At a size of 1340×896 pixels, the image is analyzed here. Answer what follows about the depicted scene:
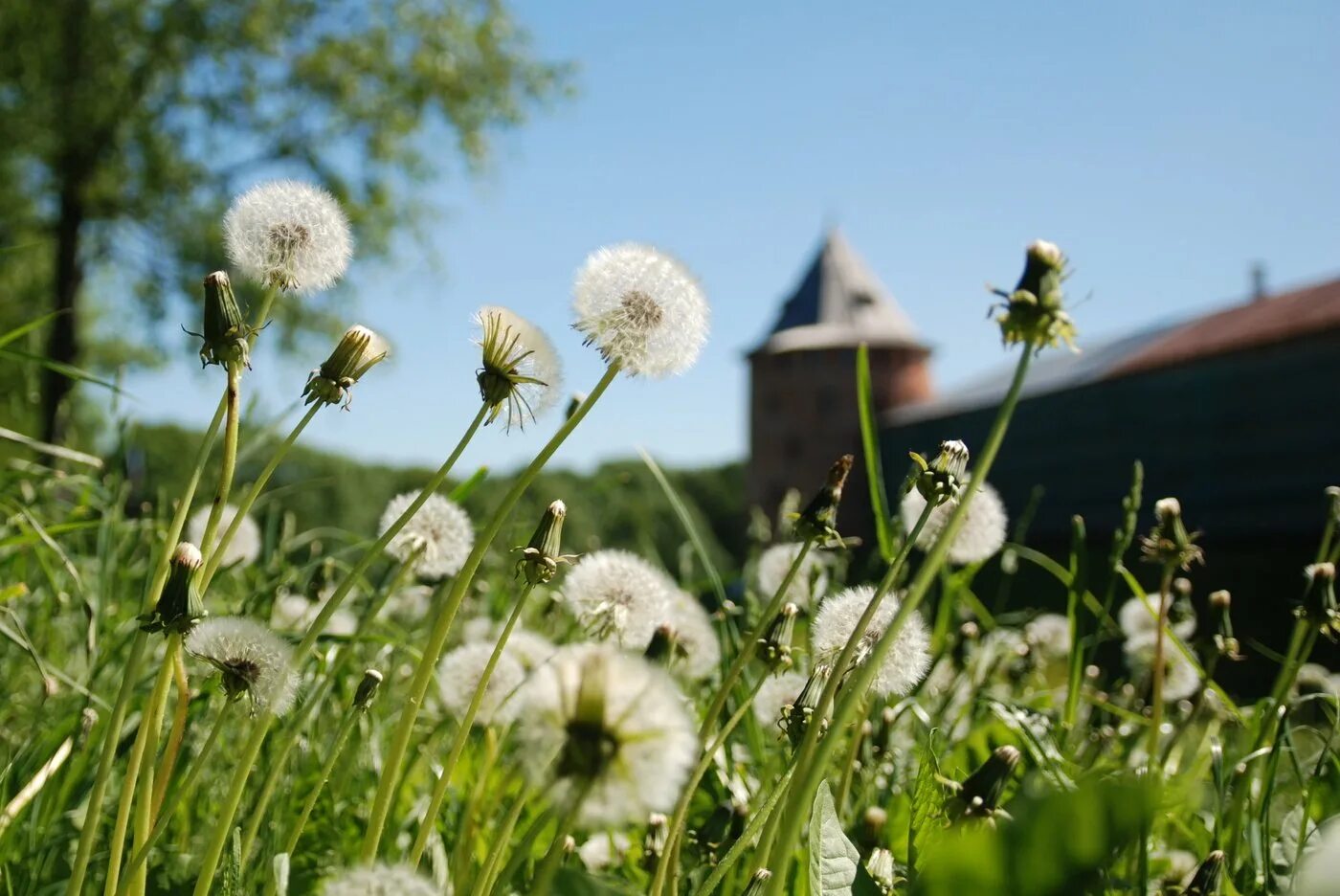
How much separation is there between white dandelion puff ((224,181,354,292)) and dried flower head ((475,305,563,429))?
0.20m

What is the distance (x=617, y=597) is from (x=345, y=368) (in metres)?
0.40

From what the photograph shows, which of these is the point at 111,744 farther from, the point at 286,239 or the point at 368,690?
the point at 286,239

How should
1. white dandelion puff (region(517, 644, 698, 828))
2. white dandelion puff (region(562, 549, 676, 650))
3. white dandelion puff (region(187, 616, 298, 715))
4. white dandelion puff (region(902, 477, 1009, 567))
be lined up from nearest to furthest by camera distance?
white dandelion puff (region(517, 644, 698, 828))
white dandelion puff (region(187, 616, 298, 715))
white dandelion puff (region(562, 549, 676, 650))
white dandelion puff (region(902, 477, 1009, 567))

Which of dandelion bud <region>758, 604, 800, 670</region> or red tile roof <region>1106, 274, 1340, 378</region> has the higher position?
red tile roof <region>1106, 274, 1340, 378</region>

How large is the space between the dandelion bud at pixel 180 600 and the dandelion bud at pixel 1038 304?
581 mm

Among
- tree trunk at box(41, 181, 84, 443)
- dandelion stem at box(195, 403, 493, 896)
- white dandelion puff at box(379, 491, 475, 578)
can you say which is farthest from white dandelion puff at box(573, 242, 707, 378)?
tree trunk at box(41, 181, 84, 443)

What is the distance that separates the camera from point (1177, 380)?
62.9 ft

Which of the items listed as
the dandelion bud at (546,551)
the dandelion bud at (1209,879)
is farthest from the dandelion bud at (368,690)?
the dandelion bud at (1209,879)

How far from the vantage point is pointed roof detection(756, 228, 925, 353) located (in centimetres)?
3114

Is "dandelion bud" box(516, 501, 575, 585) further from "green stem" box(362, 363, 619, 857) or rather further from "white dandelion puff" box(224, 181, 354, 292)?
"white dandelion puff" box(224, 181, 354, 292)

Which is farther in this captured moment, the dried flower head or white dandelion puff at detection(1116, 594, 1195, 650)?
white dandelion puff at detection(1116, 594, 1195, 650)

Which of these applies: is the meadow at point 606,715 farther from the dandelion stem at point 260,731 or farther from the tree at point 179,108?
the tree at point 179,108

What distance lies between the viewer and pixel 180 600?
805mm

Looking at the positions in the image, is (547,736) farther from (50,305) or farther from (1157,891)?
(50,305)
